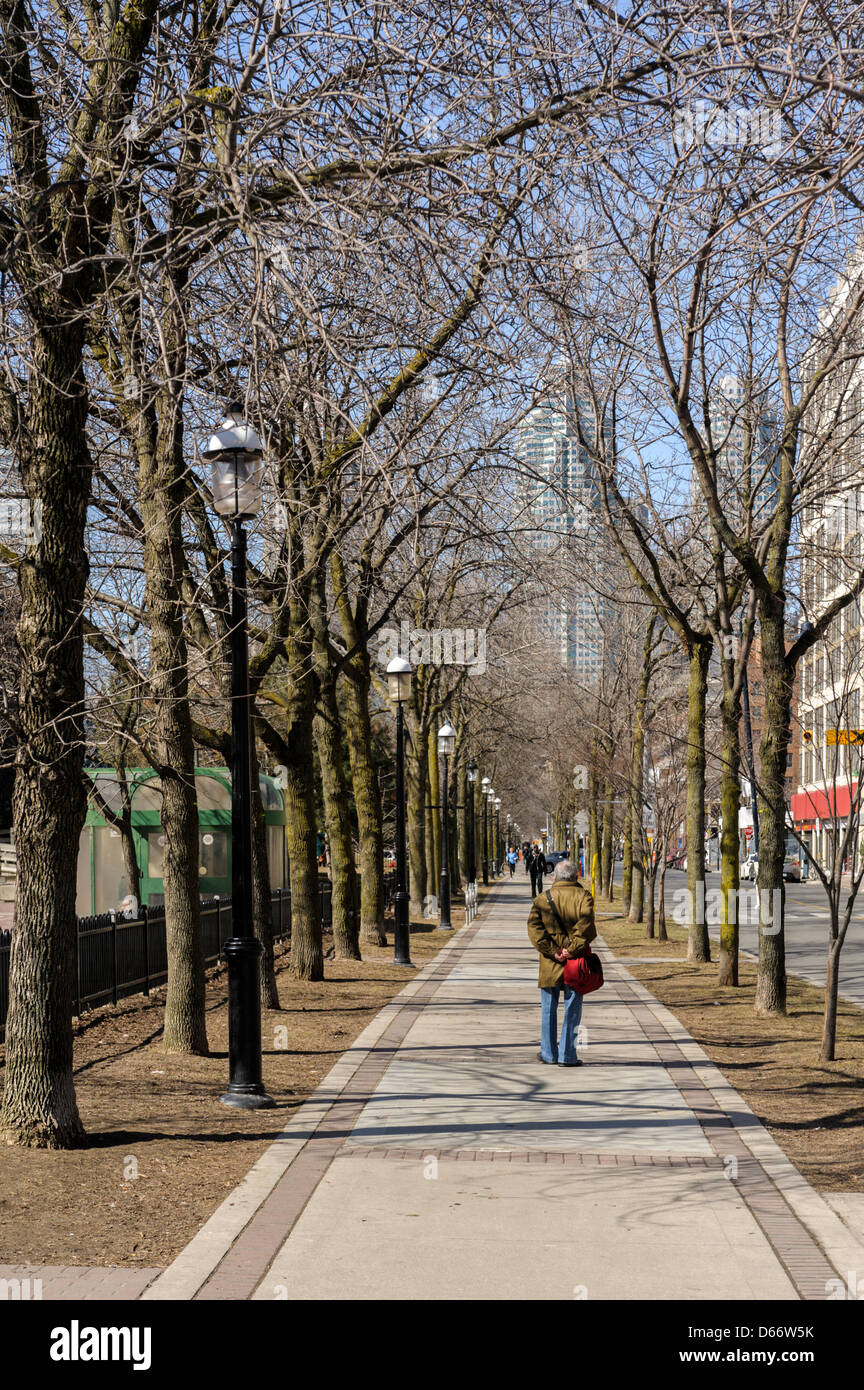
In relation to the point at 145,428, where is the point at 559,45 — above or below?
above

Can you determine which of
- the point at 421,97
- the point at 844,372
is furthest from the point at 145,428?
the point at 844,372

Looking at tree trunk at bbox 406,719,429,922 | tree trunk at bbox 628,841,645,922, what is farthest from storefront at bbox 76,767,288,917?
tree trunk at bbox 628,841,645,922

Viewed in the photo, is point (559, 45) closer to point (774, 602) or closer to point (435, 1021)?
point (774, 602)

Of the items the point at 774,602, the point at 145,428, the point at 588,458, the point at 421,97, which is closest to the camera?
the point at 421,97

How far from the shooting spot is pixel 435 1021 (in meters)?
14.6

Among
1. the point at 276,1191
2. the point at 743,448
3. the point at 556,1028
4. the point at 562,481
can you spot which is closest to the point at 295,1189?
the point at 276,1191

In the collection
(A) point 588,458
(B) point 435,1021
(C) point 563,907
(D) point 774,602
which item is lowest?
(B) point 435,1021

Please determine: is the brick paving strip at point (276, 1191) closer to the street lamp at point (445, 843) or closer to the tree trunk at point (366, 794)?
the tree trunk at point (366, 794)

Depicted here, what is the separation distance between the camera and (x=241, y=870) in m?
9.84

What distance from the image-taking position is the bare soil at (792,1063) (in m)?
8.55

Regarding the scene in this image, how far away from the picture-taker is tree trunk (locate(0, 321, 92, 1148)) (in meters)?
8.05

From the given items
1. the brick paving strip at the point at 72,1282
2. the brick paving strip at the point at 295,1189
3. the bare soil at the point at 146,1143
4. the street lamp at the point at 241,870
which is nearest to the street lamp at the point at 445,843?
the bare soil at the point at 146,1143

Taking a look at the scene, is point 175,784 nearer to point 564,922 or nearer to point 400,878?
point 564,922

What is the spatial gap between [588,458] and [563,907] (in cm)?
691
